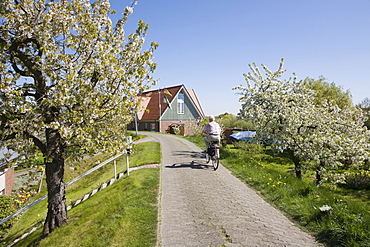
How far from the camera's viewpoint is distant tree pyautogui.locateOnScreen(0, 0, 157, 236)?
518 centimetres

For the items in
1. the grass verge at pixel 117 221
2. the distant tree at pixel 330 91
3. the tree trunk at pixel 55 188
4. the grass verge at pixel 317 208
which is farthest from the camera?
the distant tree at pixel 330 91

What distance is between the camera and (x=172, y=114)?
3853 centimetres

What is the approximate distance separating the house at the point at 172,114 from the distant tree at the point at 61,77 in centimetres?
3001

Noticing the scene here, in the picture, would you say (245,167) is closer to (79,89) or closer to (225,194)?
(225,194)

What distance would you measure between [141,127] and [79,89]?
36.0 meters

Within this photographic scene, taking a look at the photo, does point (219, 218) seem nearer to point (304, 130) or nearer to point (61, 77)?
point (61, 77)

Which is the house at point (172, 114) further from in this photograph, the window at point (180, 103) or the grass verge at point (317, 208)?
the grass verge at point (317, 208)

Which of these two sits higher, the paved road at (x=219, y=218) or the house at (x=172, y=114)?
the house at (x=172, y=114)

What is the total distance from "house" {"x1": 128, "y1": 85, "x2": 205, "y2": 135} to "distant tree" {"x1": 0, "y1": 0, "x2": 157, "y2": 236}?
30010 millimetres

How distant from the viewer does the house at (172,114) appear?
37.8 meters

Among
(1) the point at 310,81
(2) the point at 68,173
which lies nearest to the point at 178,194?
(2) the point at 68,173

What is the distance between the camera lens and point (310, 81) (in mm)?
32719

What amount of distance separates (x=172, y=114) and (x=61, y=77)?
3303cm

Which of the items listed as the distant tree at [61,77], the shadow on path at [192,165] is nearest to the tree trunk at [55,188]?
the distant tree at [61,77]
